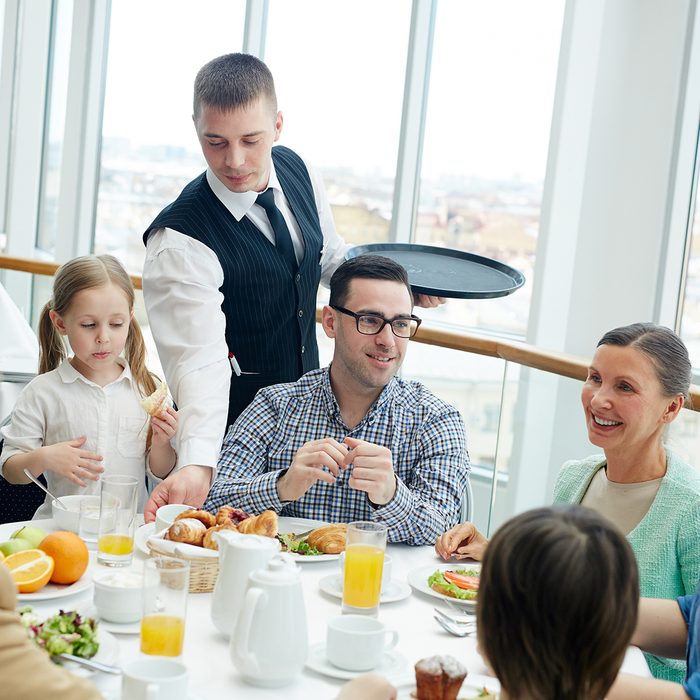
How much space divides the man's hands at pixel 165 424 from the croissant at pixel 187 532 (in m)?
0.70

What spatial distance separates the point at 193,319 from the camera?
2518mm

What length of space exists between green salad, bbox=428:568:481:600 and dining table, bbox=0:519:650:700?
0.07 ft

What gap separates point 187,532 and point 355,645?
44 cm

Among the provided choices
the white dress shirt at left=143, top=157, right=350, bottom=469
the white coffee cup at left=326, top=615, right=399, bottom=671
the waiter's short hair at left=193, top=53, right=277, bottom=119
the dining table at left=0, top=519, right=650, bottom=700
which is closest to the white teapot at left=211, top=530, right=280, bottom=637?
the dining table at left=0, top=519, right=650, bottom=700

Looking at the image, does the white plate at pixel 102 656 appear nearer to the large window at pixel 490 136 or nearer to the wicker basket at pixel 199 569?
the wicker basket at pixel 199 569

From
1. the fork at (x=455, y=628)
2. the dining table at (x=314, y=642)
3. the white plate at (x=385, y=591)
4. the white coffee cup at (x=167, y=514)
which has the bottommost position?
the dining table at (x=314, y=642)

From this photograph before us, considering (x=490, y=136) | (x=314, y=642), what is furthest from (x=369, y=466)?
(x=490, y=136)

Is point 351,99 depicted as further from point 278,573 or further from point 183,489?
point 278,573

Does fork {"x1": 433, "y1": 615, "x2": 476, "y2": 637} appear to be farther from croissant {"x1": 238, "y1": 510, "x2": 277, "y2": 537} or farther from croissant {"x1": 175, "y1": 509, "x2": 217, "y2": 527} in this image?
croissant {"x1": 175, "y1": 509, "x2": 217, "y2": 527}

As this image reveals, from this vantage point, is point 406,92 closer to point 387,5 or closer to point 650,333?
point 387,5

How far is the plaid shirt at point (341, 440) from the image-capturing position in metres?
2.18

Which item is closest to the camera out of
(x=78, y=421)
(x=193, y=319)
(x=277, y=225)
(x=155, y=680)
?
(x=155, y=680)

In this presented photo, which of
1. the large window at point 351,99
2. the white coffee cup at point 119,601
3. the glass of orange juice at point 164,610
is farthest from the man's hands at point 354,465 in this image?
the large window at point 351,99

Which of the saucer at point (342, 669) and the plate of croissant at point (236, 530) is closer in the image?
the saucer at point (342, 669)
